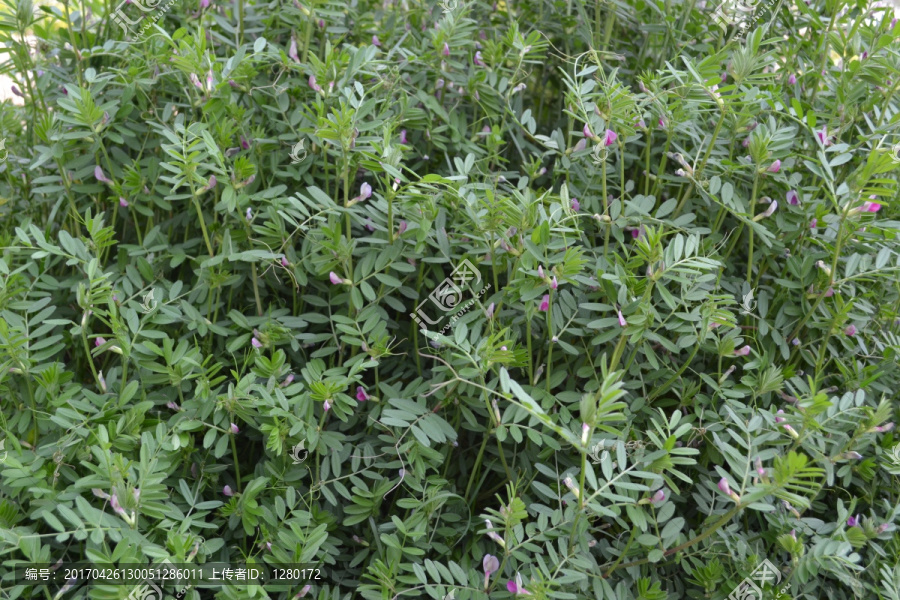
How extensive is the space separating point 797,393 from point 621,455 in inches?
19.8

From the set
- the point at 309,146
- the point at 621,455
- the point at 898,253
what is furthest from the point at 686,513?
the point at 309,146

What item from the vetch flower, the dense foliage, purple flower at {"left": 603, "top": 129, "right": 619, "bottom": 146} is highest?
purple flower at {"left": 603, "top": 129, "right": 619, "bottom": 146}

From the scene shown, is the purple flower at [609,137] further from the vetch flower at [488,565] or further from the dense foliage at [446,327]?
the vetch flower at [488,565]

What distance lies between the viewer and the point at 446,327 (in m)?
1.60

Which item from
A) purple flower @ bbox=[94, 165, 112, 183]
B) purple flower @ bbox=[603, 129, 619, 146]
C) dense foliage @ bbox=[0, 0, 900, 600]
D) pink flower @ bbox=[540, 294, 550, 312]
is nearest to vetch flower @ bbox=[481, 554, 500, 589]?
dense foliage @ bbox=[0, 0, 900, 600]

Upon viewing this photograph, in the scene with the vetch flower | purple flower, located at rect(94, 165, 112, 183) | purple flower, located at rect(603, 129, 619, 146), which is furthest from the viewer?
purple flower, located at rect(94, 165, 112, 183)

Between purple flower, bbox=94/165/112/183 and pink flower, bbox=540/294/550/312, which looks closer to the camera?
pink flower, bbox=540/294/550/312

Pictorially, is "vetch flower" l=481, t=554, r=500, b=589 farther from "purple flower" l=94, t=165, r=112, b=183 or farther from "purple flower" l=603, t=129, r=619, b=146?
"purple flower" l=94, t=165, r=112, b=183

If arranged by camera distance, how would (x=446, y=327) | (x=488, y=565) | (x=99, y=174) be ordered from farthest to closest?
(x=99, y=174) → (x=446, y=327) → (x=488, y=565)

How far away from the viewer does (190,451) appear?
1.56 m

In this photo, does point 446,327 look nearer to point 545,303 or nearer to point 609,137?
→ point 545,303

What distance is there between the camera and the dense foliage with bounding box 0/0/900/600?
1.44 metres

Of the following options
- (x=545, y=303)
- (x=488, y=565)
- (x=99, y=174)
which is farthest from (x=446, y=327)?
(x=99, y=174)

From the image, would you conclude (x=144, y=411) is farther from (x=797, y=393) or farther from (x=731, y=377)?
(x=797, y=393)
